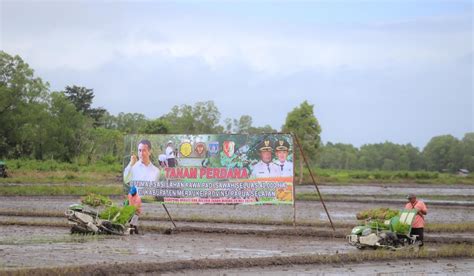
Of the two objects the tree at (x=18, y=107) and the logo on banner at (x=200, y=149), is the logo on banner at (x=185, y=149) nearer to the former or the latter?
the logo on banner at (x=200, y=149)

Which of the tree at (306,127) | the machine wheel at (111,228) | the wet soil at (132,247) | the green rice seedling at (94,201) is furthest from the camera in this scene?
the tree at (306,127)

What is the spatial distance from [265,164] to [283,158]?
60 cm

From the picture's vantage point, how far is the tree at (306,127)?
6300 cm

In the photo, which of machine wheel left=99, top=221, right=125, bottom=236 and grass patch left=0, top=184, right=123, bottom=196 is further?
grass patch left=0, top=184, right=123, bottom=196

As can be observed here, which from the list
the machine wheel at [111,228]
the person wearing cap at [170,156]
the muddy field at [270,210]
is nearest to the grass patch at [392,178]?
the muddy field at [270,210]

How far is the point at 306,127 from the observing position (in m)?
63.1

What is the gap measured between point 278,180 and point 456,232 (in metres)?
6.42

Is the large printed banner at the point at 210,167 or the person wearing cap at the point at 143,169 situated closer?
the large printed banner at the point at 210,167

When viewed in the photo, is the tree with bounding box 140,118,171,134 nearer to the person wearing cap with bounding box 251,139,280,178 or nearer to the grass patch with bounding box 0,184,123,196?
the grass patch with bounding box 0,184,123,196

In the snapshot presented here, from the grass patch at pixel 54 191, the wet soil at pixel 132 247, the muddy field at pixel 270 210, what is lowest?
the wet soil at pixel 132 247

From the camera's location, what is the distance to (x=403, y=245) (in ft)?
62.5

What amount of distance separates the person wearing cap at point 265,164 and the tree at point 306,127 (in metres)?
39.7

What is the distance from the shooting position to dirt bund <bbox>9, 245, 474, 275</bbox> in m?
12.7

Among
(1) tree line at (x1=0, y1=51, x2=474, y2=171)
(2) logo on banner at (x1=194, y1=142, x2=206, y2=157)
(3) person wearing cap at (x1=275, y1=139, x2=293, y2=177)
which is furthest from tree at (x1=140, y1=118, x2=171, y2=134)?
(3) person wearing cap at (x1=275, y1=139, x2=293, y2=177)
